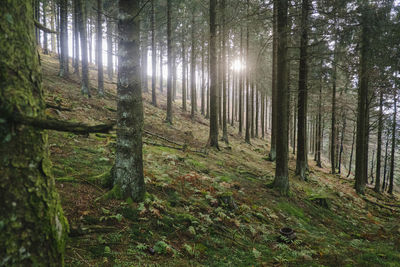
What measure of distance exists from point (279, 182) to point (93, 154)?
23.9 ft

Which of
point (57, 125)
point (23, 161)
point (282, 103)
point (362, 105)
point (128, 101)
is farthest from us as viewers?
→ point (362, 105)

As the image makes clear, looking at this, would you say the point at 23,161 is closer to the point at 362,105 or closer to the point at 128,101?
the point at 128,101

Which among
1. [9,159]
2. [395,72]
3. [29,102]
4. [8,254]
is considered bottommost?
[8,254]

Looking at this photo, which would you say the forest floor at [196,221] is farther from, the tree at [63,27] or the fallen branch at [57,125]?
the tree at [63,27]

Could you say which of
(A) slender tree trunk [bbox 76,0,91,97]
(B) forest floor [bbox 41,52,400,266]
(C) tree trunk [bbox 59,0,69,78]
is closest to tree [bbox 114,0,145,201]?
(B) forest floor [bbox 41,52,400,266]

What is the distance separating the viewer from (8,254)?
134 cm

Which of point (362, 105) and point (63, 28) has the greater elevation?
point (63, 28)

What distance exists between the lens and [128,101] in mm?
4402

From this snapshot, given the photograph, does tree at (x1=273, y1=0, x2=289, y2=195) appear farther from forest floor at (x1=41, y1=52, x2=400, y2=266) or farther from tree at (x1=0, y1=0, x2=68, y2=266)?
tree at (x1=0, y1=0, x2=68, y2=266)

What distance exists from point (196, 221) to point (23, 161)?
3866mm

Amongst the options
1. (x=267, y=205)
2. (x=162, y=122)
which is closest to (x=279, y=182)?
(x=267, y=205)

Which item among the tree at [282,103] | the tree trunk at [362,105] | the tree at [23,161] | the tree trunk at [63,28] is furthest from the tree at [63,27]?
the tree trunk at [362,105]

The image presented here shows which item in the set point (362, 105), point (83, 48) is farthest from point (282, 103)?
point (83, 48)

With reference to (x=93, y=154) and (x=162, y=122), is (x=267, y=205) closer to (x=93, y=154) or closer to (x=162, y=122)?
(x=93, y=154)
